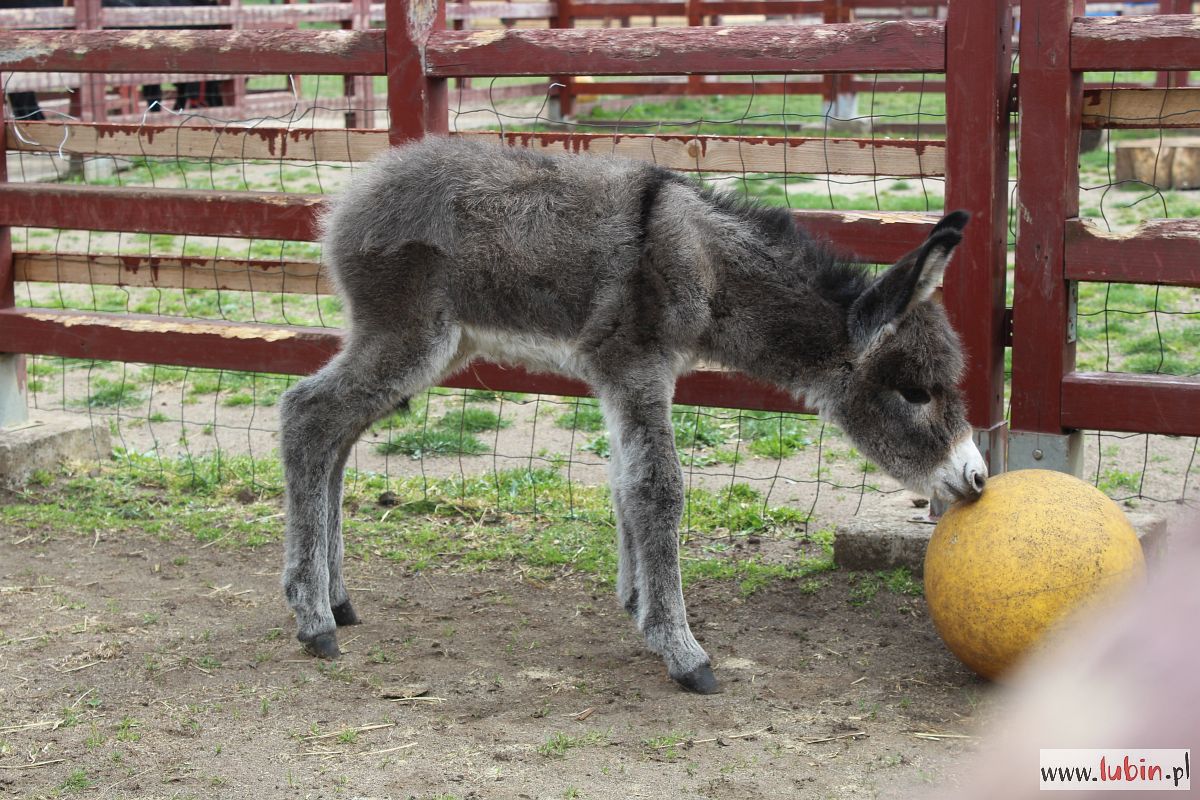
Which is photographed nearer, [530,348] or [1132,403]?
[530,348]

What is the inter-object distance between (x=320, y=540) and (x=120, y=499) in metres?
2.05

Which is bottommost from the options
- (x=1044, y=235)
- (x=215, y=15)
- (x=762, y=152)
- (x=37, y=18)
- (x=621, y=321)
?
(x=621, y=321)

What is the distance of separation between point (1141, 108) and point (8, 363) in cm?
529

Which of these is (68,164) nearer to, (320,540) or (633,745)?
(320,540)

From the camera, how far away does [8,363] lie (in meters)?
6.36

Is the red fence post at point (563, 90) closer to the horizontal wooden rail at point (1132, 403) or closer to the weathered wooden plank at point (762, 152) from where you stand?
the weathered wooden plank at point (762, 152)

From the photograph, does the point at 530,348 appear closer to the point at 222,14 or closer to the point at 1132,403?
the point at 1132,403

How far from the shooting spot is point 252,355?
18.9ft

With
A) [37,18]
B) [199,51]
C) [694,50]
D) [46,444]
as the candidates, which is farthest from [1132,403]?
[37,18]

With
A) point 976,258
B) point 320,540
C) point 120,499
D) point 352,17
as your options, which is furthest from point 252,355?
point 352,17

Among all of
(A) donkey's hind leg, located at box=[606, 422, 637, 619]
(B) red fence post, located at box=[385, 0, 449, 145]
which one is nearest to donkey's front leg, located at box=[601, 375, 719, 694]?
(A) donkey's hind leg, located at box=[606, 422, 637, 619]

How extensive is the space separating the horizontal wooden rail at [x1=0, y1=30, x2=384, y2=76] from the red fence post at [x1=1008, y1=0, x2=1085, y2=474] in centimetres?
260

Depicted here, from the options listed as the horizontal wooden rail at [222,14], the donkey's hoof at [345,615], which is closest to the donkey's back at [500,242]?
the donkey's hoof at [345,615]

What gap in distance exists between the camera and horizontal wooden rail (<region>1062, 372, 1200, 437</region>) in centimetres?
438
